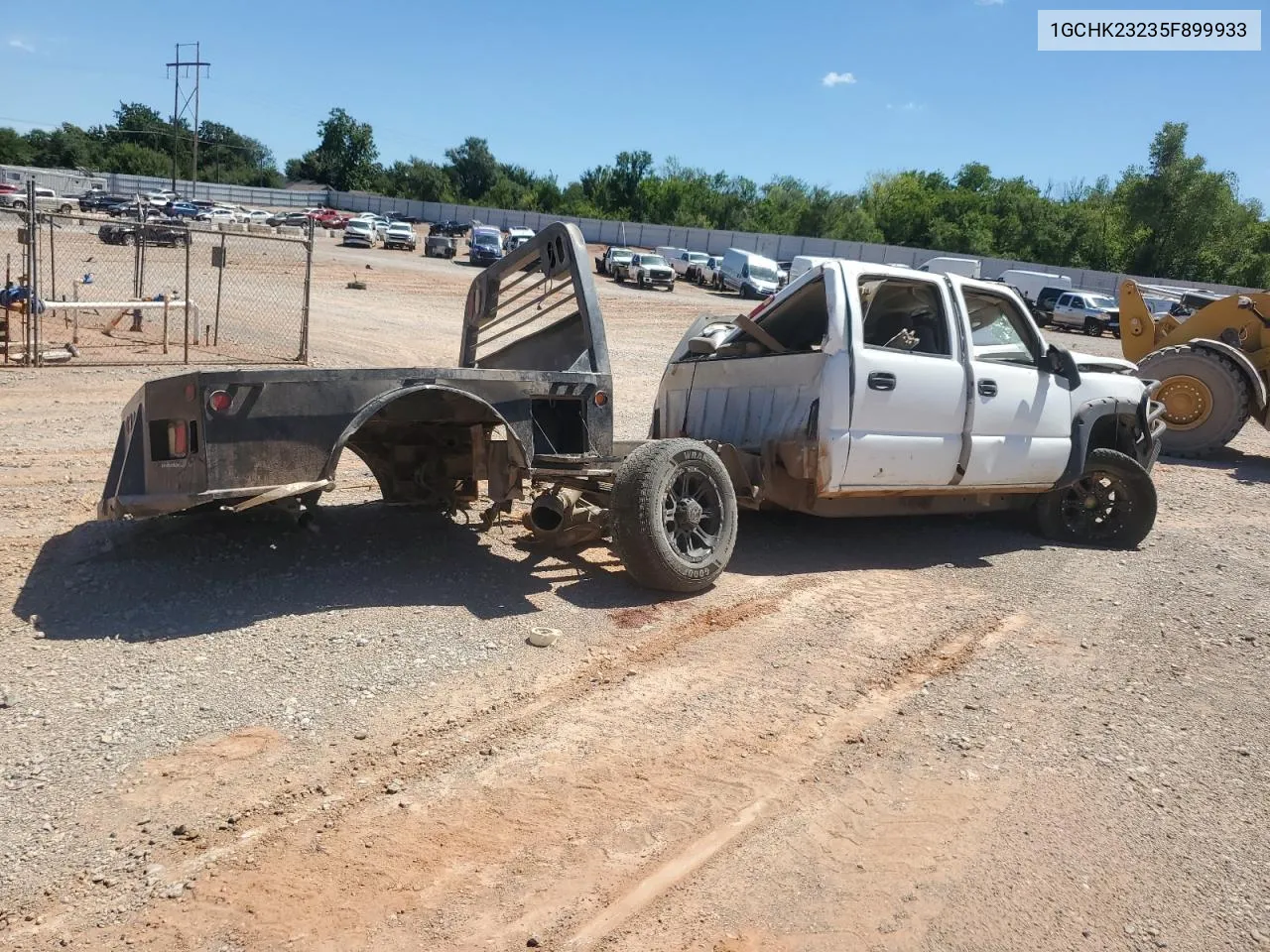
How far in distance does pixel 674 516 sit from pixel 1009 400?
285 cm

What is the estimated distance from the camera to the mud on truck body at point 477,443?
486 centimetres

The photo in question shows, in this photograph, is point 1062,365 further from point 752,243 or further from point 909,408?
point 752,243

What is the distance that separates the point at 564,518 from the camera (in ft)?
20.1

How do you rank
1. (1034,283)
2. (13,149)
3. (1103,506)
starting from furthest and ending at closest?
(13,149) → (1034,283) → (1103,506)

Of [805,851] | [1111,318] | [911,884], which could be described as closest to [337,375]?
[805,851]

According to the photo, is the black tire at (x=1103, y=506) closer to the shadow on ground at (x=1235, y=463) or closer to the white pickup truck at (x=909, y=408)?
the white pickup truck at (x=909, y=408)

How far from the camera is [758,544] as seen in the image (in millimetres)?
7516

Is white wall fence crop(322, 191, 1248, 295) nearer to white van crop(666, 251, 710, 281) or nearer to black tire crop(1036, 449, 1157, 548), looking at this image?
white van crop(666, 251, 710, 281)

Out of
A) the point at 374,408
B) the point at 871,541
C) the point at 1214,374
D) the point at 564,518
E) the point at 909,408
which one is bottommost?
the point at 871,541

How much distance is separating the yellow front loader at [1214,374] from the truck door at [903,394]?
7.90 m

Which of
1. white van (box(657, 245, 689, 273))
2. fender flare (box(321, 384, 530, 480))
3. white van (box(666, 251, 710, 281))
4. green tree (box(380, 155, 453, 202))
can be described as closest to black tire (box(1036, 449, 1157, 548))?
fender flare (box(321, 384, 530, 480))

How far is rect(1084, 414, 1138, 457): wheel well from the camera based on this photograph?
847cm

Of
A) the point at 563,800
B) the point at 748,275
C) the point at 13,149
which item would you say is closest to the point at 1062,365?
the point at 563,800

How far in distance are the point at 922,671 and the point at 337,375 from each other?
3201mm
